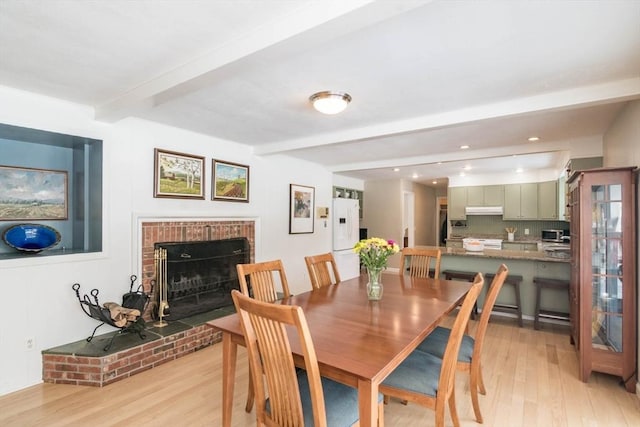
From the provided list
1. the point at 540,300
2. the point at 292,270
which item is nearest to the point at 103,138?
the point at 292,270

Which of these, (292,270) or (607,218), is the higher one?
(607,218)

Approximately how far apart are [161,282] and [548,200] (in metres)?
6.79

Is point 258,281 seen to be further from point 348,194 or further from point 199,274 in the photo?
point 348,194

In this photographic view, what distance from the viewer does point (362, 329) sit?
169 centimetres

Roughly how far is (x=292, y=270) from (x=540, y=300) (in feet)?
11.2

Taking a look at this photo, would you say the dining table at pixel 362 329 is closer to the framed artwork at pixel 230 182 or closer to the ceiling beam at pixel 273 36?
the ceiling beam at pixel 273 36

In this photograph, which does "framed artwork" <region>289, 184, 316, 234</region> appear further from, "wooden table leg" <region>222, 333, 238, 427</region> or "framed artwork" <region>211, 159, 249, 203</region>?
"wooden table leg" <region>222, 333, 238, 427</region>

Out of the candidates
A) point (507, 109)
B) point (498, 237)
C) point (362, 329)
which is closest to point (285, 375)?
point (362, 329)

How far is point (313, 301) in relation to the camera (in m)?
2.23

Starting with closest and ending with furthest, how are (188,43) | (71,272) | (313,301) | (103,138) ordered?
(188,43) < (313,301) < (71,272) < (103,138)

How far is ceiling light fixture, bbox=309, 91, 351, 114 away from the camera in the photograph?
2.46m

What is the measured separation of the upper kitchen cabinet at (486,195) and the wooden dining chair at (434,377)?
5777 millimetres

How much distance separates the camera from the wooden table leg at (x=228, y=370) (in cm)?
180

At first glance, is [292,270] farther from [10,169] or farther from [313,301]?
[10,169]
